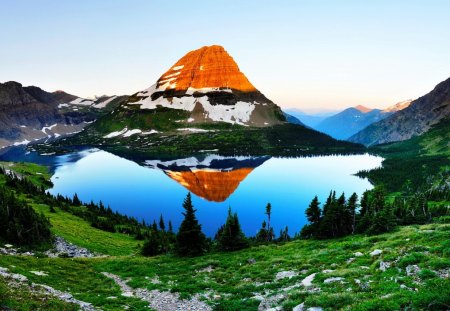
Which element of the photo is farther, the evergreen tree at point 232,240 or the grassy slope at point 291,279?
the evergreen tree at point 232,240

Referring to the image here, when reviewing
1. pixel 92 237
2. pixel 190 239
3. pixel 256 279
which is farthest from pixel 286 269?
pixel 92 237

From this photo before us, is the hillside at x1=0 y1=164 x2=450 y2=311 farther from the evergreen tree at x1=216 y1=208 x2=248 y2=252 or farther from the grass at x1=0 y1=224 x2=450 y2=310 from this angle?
the evergreen tree at x1=216 y1=208 x2=248 y2=252

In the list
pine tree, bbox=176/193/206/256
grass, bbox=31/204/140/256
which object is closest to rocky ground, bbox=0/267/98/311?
pine tree, bbox=176/193/206/256

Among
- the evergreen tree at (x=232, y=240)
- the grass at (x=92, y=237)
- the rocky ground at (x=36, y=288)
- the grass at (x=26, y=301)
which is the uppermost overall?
the grass at (x=26, y=301)

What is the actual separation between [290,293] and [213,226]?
94.5 metres

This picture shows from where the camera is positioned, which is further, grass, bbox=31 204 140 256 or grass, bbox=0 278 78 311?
grass, bbox=31 204 140 256

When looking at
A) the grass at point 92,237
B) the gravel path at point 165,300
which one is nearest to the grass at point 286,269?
the gravel path at point 165,300

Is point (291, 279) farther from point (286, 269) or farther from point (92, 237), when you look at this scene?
point (92, 237)

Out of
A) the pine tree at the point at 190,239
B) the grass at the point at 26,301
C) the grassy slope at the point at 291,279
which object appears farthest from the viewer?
the pine tree at the point at 190,239

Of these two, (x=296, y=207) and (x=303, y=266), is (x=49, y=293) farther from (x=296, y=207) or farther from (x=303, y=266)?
(x=296, y=207)

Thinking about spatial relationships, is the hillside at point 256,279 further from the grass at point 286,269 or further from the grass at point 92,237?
the grass at point 92,237

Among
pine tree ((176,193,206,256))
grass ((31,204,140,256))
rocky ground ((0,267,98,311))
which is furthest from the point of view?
grass ((31,204,140,256))

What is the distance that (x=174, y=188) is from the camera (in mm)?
183250

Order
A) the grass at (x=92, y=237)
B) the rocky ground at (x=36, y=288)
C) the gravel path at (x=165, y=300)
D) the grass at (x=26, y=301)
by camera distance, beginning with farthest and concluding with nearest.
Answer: the grass at (x=92, y=237)
the gravel path at (x=165, y=300)
the rocky ground at (x=36, y=288)
the grass at (x=26, y=301)
